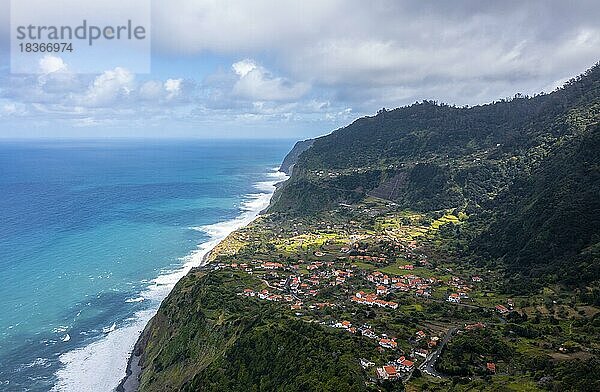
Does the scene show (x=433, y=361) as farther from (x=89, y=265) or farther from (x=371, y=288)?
(x=89, y=265)

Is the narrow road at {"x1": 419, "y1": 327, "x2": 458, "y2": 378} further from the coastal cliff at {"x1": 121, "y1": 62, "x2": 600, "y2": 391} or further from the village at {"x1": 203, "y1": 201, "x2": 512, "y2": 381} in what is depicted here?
the coastal cliff at {"x1": 121, "y1": 62, "x2": 600, "y2": 391}

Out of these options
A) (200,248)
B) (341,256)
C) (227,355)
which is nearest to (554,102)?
(341,256)

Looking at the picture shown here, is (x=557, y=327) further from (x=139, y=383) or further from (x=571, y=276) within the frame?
(x=139, y=383)

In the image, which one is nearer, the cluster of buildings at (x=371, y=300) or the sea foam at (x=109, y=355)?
the sea foam at (x=109, y=355)

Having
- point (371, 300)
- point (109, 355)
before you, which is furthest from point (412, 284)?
point (109, 355)

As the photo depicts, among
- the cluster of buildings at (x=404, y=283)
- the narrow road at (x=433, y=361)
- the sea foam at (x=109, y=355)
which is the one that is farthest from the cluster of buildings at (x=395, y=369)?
the sea foam at (x=109, y=355)

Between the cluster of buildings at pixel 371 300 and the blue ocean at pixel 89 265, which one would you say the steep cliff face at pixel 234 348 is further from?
the cluster of buildings at pixel 371 300
